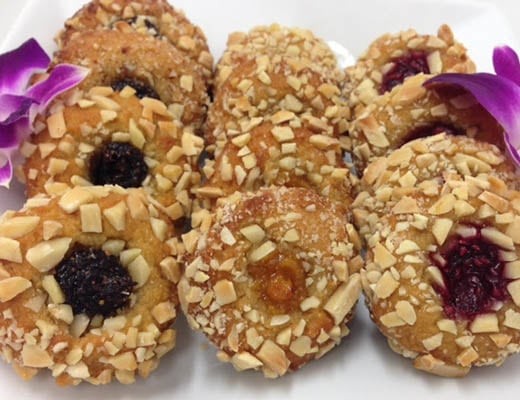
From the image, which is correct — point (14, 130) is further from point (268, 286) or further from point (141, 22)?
point (268, 286)

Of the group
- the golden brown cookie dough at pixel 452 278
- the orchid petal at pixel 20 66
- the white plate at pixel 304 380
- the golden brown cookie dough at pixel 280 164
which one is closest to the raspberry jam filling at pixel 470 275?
the golden brown cookie dough at pixel 452 278

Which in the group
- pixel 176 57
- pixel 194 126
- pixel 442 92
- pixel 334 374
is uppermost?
pixel 176 57

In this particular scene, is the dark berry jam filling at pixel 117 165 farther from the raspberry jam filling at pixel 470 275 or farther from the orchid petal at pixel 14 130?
the raspberry jam filling at pixel 470 275

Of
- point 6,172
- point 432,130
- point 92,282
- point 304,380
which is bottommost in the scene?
point 304,380

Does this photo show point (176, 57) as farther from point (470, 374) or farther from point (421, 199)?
point (470, 374)

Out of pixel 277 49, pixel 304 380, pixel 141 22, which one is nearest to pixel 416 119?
pixel 277 49

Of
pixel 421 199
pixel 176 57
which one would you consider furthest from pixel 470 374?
pixel 176 57

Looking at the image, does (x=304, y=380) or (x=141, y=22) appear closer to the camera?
(x=304, y=380)
